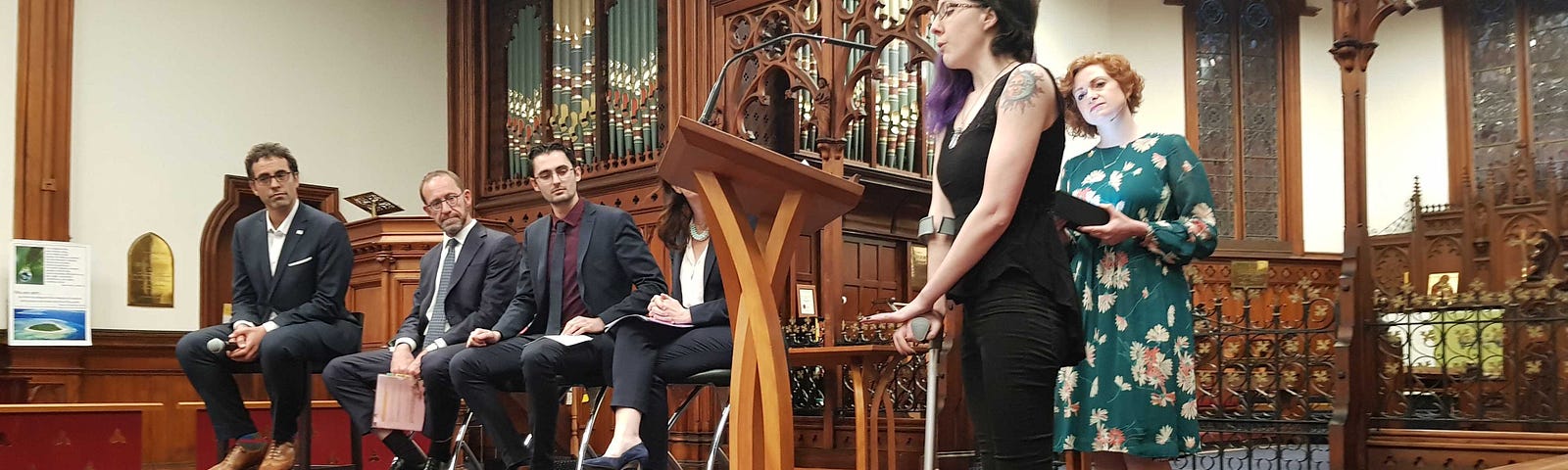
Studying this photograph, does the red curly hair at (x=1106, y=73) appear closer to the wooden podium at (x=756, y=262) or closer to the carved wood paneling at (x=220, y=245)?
the wooden podium at (x=756, y=262)

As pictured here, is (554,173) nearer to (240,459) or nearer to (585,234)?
(585,234)

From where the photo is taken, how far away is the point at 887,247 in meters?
8.27

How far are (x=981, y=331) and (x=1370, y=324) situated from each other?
13.2 feet

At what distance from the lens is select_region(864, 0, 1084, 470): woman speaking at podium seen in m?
2.24

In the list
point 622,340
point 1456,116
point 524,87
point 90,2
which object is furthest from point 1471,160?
point 90,2

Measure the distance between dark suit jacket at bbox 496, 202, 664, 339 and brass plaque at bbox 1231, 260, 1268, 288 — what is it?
6.24m

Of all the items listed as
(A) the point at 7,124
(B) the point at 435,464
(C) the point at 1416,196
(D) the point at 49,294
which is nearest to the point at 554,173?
(B) the point at 435,464

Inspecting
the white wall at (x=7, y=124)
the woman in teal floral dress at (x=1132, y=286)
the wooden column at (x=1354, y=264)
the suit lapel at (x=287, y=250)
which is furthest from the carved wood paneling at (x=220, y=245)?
the woman in teal floral dress at (x=1132, y=286)

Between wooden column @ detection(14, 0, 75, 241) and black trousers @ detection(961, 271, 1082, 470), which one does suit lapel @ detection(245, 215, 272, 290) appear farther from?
black trousers @ detection(961, 271, 1082, 470)

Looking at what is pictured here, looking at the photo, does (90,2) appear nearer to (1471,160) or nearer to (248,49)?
(248,49)

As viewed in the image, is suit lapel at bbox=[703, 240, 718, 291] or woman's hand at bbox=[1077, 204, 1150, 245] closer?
woman's hand at bbox=[1077, 204, 1150, 245]

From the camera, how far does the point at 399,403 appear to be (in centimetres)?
469

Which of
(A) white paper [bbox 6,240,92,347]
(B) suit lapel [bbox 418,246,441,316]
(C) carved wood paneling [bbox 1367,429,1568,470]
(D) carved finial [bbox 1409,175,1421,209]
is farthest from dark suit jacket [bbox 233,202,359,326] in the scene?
(D) carved finial [bbox 1409,175,1421,209]

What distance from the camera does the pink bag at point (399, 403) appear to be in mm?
4660
